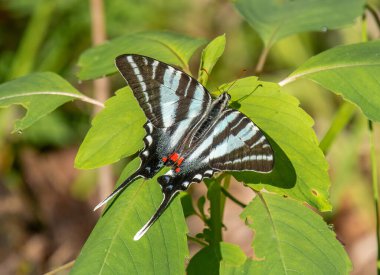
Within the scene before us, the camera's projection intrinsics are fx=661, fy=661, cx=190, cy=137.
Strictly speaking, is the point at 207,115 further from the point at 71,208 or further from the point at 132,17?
the point at 71,208

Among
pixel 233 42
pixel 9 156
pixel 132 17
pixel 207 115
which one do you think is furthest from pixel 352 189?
pixel 207 115

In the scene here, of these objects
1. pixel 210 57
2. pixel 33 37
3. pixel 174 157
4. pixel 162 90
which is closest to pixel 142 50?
pixel 162 90

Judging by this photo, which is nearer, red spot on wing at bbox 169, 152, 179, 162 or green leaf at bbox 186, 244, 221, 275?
green leaf at bbox 186, 244, 221, 275

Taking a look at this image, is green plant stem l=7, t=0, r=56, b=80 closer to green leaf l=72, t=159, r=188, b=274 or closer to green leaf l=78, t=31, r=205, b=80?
green leaf l=78, t=31, r=205, b=80

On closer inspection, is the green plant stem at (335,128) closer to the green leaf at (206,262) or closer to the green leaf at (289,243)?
the green leaf at (289,243)

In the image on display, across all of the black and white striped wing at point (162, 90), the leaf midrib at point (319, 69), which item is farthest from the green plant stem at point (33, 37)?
the leaf midrib at point (319, 69)

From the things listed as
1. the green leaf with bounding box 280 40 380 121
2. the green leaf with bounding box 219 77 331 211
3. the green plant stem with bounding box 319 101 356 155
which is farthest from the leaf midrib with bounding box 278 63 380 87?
the green plant stem with bounding box 319 101 356 155

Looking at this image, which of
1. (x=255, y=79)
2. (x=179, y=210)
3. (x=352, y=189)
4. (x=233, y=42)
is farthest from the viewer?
(x=233, y=42)
